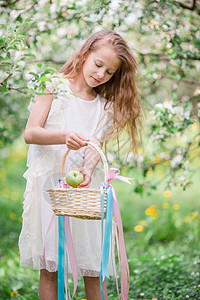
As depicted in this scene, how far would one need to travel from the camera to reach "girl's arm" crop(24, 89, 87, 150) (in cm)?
176

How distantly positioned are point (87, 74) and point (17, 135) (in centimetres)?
183

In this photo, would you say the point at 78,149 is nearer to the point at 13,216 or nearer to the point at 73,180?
the point at 73,180

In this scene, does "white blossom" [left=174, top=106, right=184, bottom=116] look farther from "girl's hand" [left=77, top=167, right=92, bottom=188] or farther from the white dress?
"girl's hand" [left=77, top=167, right=92, bottom=188]

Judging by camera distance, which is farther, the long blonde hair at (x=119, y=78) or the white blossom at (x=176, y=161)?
the white blossom at (x=176, y=161)

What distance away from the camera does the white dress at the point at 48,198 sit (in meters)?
2.01

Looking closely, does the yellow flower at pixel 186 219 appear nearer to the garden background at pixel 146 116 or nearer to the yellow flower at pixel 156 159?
the garden background at pixel 146 116

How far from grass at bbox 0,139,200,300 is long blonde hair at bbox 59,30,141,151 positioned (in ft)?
2.12

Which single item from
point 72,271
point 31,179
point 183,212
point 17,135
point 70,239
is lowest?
point 183,212

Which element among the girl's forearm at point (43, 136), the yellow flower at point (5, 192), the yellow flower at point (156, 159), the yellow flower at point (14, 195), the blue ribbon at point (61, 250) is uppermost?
the girl's forearm at point (43, 136)

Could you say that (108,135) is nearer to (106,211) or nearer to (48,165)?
(48,165)

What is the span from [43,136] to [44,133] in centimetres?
2

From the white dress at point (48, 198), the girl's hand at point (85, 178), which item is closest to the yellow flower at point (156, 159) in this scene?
the white dress at point (48, 198)

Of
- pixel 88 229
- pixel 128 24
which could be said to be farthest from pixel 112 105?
pixel 128 24

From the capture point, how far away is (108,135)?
2.22m
